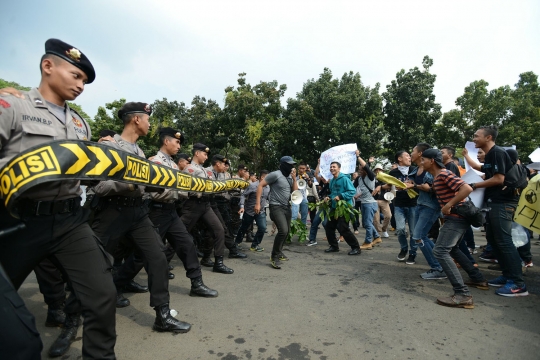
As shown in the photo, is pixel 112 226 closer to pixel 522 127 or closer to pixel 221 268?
pixel 221 268

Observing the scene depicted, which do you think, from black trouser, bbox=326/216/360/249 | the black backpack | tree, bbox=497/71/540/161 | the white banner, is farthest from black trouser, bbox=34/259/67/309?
tree, bbox=497/71/540/161

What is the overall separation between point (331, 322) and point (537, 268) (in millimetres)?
4273

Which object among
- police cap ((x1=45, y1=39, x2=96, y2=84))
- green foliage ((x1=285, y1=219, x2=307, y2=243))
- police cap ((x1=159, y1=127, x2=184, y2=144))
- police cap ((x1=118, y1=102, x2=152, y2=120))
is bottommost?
green foliage ((x1=285, y1=219, x2=307, y2=243))

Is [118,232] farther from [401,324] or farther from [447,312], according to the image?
[447,312]

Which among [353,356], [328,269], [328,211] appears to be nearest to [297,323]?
[353,356]

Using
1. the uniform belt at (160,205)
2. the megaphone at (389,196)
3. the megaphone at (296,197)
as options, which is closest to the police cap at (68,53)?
the uniform belt at (160,205)

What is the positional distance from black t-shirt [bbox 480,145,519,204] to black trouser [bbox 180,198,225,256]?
3841mm

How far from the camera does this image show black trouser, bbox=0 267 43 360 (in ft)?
4.54

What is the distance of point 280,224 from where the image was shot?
5.76 metres

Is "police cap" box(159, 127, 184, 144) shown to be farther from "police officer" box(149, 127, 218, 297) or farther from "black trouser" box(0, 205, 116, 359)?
"black trouser" box(0, 205, 116, 359)

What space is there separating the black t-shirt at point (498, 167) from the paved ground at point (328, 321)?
48.6 inches

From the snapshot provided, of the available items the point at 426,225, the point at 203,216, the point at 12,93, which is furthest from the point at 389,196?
the point at 12,93

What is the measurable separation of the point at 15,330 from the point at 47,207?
0.77 meters

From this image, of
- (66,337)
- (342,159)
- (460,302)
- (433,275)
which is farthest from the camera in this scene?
(342,159)
